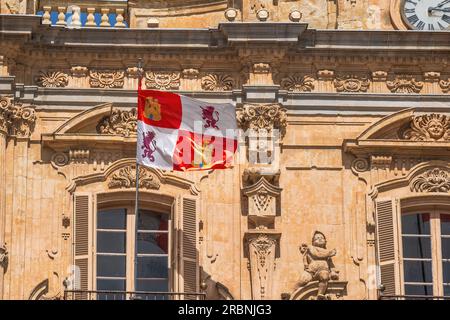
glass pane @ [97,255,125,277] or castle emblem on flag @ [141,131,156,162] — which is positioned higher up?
castle emblem on flag @ [141,131,156,162]

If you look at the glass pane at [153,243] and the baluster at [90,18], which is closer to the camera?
the glass pane at [153,243]

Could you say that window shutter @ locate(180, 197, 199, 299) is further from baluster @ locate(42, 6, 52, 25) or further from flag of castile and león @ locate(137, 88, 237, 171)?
baluster @ locate(42, 6, 52, 25)

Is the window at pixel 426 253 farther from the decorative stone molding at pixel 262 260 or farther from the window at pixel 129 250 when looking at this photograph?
the window at pixel 129 250

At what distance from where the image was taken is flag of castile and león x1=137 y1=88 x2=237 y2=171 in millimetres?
60375

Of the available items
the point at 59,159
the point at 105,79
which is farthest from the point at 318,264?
the point at 105,79

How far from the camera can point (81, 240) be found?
60.6m

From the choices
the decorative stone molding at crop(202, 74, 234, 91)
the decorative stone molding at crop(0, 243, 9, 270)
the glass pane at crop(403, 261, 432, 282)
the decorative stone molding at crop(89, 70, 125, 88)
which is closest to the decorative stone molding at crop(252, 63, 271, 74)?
the decorative stone molding at crop(202, 74, 234, 91)

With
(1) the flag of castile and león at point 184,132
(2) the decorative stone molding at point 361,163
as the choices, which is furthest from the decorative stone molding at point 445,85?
(1) the flag of castile and león at point 184,132

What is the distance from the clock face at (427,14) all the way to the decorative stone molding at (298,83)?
6.93 feet

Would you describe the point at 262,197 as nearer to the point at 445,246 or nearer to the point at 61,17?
the point at 445,246

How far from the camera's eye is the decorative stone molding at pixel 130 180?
61094 mm

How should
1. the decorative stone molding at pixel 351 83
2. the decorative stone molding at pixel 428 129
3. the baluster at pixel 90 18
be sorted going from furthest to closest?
the baluster at pixel 90 18, the decorative stone molding at pixel 351 83, the decorative stone molding at pixel 428 129

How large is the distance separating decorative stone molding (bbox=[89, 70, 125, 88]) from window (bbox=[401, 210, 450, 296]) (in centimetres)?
562
